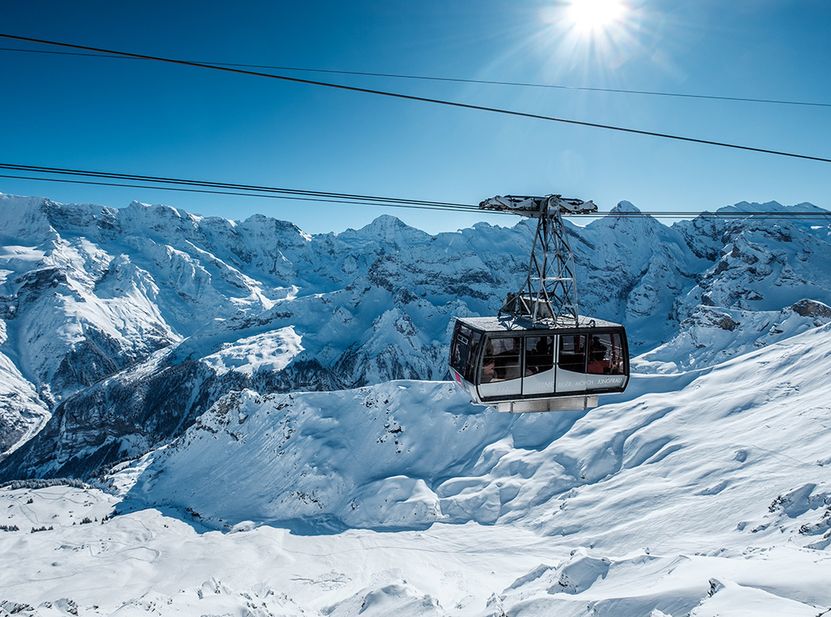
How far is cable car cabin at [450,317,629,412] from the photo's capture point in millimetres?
13211

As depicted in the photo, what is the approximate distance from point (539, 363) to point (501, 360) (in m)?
1.23

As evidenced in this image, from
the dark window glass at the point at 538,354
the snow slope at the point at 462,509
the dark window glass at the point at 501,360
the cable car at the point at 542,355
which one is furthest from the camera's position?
the snow slope at the point at 462,509

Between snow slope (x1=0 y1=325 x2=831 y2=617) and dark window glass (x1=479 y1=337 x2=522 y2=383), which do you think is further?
snow slope (x1=0 y1=325 x2=831 y2=617)

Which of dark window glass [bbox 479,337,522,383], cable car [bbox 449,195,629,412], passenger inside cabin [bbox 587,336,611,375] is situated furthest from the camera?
passenger inside cabin [bbox 587,336,611,375]

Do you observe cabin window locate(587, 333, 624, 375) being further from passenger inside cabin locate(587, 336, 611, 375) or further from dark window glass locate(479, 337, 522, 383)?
dark window glass locate(479, 337, 522, 383)

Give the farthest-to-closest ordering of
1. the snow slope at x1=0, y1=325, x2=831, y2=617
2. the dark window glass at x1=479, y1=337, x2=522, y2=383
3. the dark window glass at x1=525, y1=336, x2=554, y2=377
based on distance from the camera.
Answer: the snow slope at x1=0, y1=325, x2=831, y2=617 < the dark window glass at x1=525, y1=336, x2=554, y2=377 < the dark window glass at x1=479, y1=337, x2=522, y2=383

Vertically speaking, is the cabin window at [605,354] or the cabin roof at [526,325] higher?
the cabin roof at [526,325]

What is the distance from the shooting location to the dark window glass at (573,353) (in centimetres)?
1362

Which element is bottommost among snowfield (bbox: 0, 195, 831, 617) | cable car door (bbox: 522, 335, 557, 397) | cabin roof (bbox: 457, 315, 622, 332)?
snowfield (bbox: 0, 195, 831, 617)

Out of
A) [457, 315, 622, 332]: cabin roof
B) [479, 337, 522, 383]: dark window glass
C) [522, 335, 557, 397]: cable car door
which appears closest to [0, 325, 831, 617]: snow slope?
[522, 335, 557, 397]: cable car door

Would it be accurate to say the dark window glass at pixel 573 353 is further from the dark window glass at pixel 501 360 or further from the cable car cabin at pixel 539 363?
the dark window glass at pixel 501 360

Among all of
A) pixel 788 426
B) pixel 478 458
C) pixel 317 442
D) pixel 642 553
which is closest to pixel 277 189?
pixel 642 553

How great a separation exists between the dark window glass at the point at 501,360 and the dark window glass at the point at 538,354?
1.10 ft

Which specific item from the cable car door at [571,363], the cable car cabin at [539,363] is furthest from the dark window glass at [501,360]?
the cable car door at [571,363]
